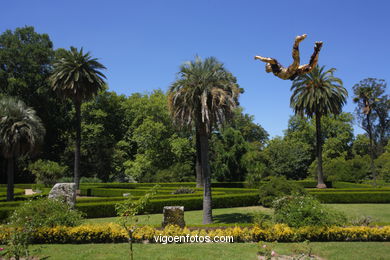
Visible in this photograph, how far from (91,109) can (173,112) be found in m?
33.0

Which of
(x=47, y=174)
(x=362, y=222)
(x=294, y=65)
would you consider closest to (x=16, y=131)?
(x=47, y=174)

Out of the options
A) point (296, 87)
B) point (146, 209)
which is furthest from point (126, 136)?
point (146, 209)

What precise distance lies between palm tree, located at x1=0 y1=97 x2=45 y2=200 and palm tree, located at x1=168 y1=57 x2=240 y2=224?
406 inches

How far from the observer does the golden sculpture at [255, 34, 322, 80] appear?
480 centimetres

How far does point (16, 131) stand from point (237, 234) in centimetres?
1483

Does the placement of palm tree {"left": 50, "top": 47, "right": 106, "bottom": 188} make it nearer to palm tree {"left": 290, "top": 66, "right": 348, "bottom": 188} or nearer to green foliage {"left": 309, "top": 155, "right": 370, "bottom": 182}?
palm tree {"left": 290, "top": 66, "right": 348, "bottom": 188}

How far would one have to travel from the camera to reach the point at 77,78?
27750 mm

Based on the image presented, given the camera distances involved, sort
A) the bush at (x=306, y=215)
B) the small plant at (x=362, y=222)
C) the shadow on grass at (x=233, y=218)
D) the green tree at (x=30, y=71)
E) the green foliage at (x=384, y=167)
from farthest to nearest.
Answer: the green foliage at (x=384, y=167) → the green tree at (x=30, y=71) → the shadow on grass at (x=233, y=218) → the small plant at (x=362, y=222) → the bush at (x=306, y=215)

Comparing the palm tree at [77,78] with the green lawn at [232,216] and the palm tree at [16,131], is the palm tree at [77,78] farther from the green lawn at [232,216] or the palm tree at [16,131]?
the green lawn at [232,216]

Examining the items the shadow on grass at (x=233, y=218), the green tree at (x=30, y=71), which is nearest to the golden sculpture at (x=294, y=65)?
the shadow on grass at (x=233, y=218)

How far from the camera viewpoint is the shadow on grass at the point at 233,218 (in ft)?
51.2

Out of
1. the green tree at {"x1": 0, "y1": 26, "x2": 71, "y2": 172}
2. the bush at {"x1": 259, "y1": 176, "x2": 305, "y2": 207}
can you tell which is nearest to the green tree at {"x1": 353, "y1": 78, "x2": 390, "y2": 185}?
the bush at {"x1": 259, "y1": 176, "x2": 305, "y2": 207}

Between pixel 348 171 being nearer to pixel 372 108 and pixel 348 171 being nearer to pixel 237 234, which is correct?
pixel 372 108

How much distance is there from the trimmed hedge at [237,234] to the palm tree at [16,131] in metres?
9.83
